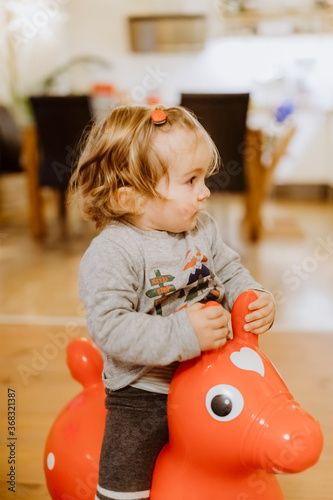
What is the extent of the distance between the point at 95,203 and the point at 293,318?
128cm

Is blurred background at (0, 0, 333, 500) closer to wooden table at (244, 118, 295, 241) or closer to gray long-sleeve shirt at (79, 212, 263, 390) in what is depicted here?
wooden table at (244, 118, 295, 241)

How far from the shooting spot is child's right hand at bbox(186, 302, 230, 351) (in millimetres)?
664

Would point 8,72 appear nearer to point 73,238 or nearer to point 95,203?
point 73,238

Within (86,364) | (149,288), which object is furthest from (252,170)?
(149,288)

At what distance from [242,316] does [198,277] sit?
0.30 feet

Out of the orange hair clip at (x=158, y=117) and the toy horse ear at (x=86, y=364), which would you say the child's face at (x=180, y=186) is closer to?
the orange hair clip at (x=158, y=117)

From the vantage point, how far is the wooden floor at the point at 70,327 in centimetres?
111

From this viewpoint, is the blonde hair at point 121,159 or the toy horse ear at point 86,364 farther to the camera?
the toy horse ear at point 86,364

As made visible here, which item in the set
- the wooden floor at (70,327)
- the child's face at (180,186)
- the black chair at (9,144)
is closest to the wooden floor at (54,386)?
the wooden floor at (70,327)

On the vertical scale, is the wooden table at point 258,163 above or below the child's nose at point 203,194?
below

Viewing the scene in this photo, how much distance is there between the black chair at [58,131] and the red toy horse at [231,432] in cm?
225

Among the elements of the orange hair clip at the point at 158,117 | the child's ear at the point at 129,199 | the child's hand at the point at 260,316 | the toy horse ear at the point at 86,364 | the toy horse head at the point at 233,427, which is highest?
the orange hair clip at the point at 158,117

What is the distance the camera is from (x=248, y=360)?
70 cm

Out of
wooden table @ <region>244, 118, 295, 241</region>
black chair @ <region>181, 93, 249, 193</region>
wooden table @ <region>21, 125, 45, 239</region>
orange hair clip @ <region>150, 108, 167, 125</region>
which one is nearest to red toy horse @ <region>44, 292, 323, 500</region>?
orange hair clip @ <region>150, 108, 167, 125</region>
